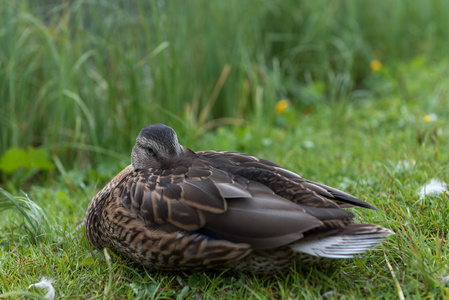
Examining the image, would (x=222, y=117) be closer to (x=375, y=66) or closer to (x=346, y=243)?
(x=375, y=66)

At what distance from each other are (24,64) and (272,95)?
9.16ft

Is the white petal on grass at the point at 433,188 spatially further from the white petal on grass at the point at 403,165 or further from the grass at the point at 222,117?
the white petal on grass at the point at 403,165

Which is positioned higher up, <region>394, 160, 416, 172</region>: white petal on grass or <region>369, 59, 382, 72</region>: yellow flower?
<region>369, 59, 382, 72</region>: yellow flower

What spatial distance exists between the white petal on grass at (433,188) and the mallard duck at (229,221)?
658mm

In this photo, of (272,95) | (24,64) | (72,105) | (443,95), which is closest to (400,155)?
(443,95)

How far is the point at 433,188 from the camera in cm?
337

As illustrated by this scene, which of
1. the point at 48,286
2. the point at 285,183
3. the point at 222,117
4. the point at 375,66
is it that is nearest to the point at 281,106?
the point at 222,117

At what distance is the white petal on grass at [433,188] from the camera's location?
333 cm

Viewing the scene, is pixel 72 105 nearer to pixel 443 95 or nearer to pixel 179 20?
pixel 179 20

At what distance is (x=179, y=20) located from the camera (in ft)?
18.6

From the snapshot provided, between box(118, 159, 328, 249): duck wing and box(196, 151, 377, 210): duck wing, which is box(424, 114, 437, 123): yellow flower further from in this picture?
box(118, 159, 328, 249): duck wing

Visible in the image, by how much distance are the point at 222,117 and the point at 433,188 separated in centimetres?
343

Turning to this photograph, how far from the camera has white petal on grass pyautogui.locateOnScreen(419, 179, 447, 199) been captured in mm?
3332

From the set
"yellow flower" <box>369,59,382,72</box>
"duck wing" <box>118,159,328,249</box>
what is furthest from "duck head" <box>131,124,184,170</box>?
"yellow flower" <box>369,59,382,72</box>
